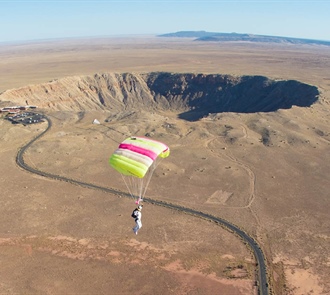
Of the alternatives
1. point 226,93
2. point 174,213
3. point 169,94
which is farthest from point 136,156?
point 169,94

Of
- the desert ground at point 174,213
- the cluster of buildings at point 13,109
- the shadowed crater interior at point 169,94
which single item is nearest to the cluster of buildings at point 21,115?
the cluster of buildings at point 13,109

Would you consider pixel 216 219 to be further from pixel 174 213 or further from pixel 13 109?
pixel 13 109

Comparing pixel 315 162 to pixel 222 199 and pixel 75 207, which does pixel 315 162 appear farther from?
pixel 75 207

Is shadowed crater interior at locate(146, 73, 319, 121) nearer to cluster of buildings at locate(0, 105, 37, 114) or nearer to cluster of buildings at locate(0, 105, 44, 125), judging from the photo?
cluster of buildings at locate(0, 105, 44, 125)

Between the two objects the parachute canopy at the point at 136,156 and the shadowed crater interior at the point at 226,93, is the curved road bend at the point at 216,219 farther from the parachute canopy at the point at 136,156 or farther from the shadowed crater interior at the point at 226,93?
the shadowed crater interior at the point at 226,93

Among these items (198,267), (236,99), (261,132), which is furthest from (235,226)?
(236,99)

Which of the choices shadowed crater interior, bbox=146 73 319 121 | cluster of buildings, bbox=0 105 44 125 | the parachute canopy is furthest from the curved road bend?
shadowed crater interior, bbox=146 73 319 121
